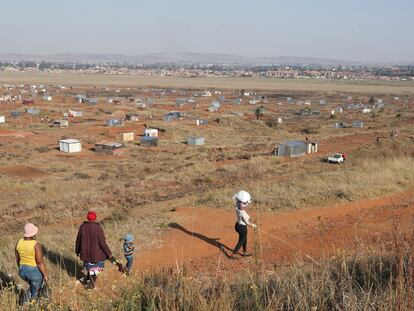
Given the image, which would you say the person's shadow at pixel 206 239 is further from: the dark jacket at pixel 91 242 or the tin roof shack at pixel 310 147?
the tin roof shack at pixel 310 147

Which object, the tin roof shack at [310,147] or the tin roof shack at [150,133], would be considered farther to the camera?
the tin roof shack at [150,133]

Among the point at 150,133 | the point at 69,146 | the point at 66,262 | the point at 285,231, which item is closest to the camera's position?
the point at 66,262

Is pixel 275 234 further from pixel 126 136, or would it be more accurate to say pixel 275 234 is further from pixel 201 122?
pixel 201 122

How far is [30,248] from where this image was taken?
227 inches

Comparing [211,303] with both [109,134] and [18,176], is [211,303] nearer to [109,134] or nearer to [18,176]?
[18,176]

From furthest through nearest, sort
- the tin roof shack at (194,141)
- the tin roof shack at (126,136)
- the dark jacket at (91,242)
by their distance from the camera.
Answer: the tin roof shack at (126,136), the tin roof shack at (194,141), the dark jacket at (91,242)

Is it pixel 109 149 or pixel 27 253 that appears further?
pixel 109 149

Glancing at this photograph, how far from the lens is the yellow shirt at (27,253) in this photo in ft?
18.9

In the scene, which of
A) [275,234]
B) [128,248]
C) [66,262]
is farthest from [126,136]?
[128,248]

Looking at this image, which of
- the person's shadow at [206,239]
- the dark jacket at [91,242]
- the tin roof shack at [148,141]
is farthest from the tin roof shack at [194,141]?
the dark jacket at [91,242]

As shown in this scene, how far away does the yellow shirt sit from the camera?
5773 mm

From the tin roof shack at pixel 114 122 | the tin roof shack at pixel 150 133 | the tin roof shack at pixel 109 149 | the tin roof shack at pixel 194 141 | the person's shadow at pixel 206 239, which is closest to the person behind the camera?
the person's shadow at pixel 206 239

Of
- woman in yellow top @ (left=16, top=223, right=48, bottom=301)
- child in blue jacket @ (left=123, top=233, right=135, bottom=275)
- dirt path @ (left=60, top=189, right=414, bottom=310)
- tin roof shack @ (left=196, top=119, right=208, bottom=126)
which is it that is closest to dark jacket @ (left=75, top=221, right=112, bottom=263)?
dirt path @ (left=60, top=189, right=414, bottom=310)

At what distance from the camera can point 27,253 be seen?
5777 millimetres
